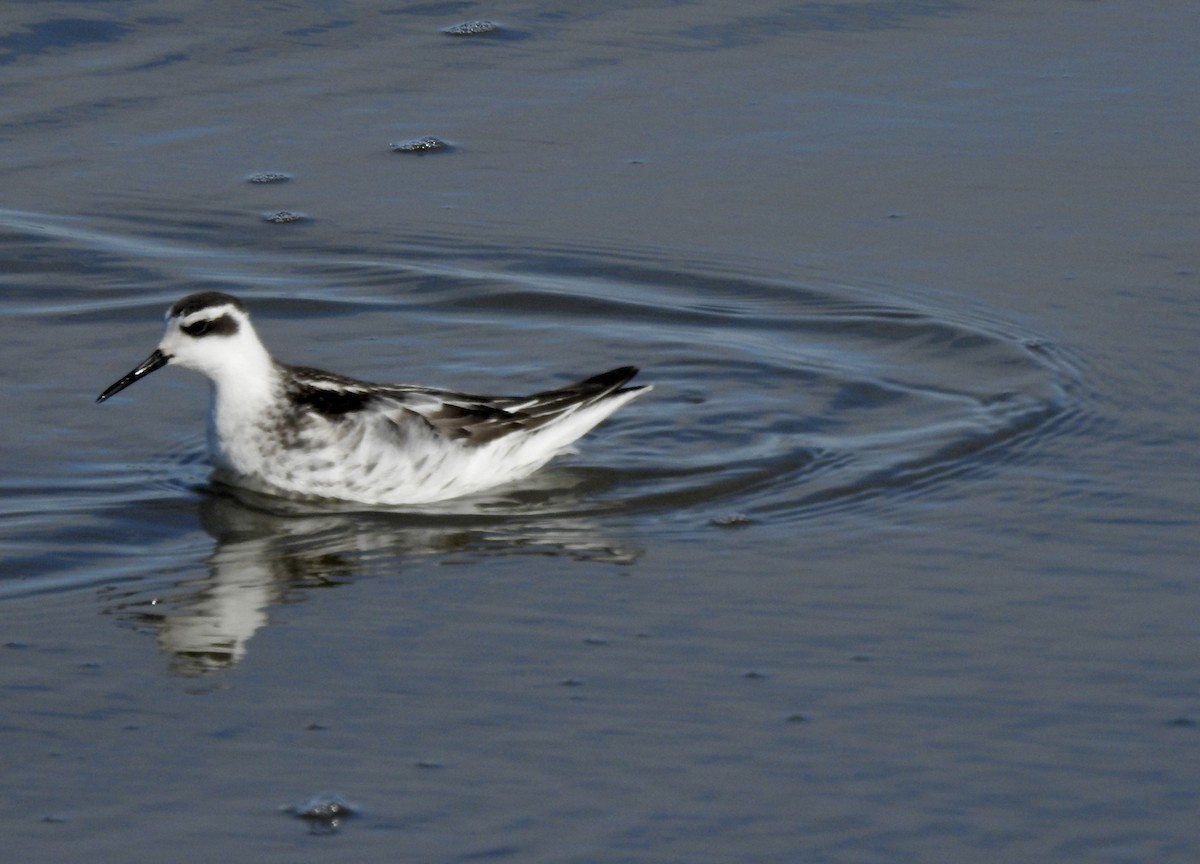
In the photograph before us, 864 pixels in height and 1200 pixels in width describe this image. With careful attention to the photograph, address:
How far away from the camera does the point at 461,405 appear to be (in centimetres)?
936

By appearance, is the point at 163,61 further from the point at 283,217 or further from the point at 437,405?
the point at 437,405


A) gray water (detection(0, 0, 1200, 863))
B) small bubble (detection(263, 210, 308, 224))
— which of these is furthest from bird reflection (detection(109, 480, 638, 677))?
small bubble (detection(263, 210, 308, 224))

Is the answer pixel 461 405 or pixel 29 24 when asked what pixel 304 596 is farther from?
pixel 29 24

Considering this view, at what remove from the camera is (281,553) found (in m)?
8.48

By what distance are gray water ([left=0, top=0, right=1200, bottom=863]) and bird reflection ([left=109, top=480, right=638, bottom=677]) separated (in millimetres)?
32

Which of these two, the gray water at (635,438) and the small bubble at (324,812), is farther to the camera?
the gray water at (635,438)

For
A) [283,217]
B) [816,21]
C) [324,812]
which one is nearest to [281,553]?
[324,812]

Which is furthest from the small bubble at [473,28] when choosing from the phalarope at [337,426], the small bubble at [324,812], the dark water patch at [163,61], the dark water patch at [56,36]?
the small bubble at [324,812]

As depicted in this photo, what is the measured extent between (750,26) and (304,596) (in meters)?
7.84

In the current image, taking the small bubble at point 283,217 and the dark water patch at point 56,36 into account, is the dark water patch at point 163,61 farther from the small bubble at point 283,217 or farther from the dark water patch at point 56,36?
the small bubble at point 283,217

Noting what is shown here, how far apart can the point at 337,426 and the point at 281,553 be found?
944mm

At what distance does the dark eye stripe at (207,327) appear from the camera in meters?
9.28

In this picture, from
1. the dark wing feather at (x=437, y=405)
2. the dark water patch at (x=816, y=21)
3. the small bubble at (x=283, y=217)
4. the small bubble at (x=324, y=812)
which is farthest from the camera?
the dark water patch at (x=816, y=21)

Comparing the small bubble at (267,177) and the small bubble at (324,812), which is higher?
the small bubble at (267,177)
